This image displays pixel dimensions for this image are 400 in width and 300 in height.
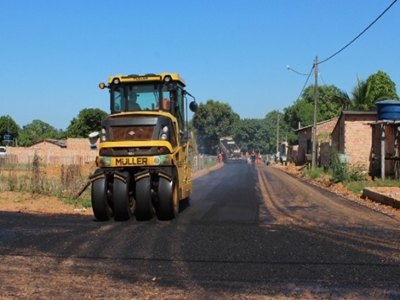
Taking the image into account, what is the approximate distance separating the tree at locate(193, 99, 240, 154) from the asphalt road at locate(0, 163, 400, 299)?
85.5 meters

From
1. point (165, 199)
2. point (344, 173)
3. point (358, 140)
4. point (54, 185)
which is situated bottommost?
point (54, 185)

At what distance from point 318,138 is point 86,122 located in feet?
169

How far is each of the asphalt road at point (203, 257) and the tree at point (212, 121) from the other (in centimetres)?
8553

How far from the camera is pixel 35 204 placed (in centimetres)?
1864


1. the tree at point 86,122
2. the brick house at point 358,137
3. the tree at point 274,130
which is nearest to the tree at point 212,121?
the tree at point 274,130

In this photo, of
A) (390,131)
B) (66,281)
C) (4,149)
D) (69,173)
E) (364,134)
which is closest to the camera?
(66,281)

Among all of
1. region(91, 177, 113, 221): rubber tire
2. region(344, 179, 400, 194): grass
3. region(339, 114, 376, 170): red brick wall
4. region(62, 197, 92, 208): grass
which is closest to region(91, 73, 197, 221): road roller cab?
region(91, 177, 113, 221): rubber tire

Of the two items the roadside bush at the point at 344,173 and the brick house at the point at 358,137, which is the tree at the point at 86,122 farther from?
the roadside bush at the point at 344,173

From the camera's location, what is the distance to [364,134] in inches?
1310

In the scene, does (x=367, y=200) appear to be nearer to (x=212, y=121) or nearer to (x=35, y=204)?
(x=35, y=204)

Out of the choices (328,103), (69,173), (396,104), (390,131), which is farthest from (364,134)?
(328,103)

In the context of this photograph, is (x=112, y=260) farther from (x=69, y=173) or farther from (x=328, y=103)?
(x=328, y=103)

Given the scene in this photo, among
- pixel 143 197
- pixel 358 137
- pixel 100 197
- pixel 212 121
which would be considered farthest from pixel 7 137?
pixel 143 197

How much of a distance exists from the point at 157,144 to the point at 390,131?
20495mm
